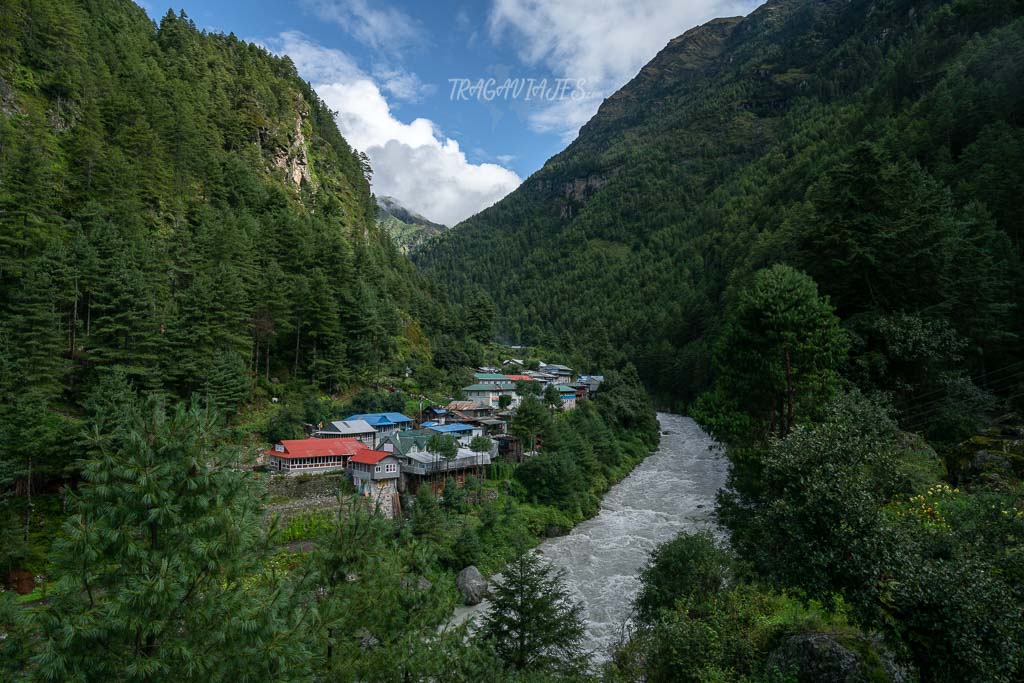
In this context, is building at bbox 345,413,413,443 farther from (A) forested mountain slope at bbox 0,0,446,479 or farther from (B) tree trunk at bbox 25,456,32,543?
(B) tree trunk at bbox 25,456,32,543

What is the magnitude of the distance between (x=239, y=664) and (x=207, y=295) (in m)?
32.7

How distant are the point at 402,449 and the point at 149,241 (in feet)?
79.8

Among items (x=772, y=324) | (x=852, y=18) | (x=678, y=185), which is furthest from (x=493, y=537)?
(x=852, y=18)

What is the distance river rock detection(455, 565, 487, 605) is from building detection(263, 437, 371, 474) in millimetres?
10711

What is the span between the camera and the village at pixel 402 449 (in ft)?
97.9

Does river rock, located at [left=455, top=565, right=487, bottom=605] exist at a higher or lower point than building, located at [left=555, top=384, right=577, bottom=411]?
lower

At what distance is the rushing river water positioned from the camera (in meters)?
23.0

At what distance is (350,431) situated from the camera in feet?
115

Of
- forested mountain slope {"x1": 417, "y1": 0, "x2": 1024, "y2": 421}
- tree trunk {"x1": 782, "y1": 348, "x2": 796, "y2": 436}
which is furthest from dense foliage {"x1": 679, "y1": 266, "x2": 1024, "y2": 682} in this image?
forested mountain slope {"x1": 417, "y1": 0, "x2": 1024, "y2": 421}

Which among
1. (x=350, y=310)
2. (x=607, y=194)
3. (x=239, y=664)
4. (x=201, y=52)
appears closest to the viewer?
(x=239, y=664)

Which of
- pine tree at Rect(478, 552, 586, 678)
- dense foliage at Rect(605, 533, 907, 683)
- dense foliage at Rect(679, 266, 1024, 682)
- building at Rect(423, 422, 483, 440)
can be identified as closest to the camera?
Answer: dense foliage at Rect(679, 266, 1024, 682)

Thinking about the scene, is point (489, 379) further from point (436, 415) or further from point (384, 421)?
point (384, 421)

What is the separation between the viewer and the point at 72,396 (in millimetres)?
26266

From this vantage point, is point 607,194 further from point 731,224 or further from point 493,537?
point 493,537
